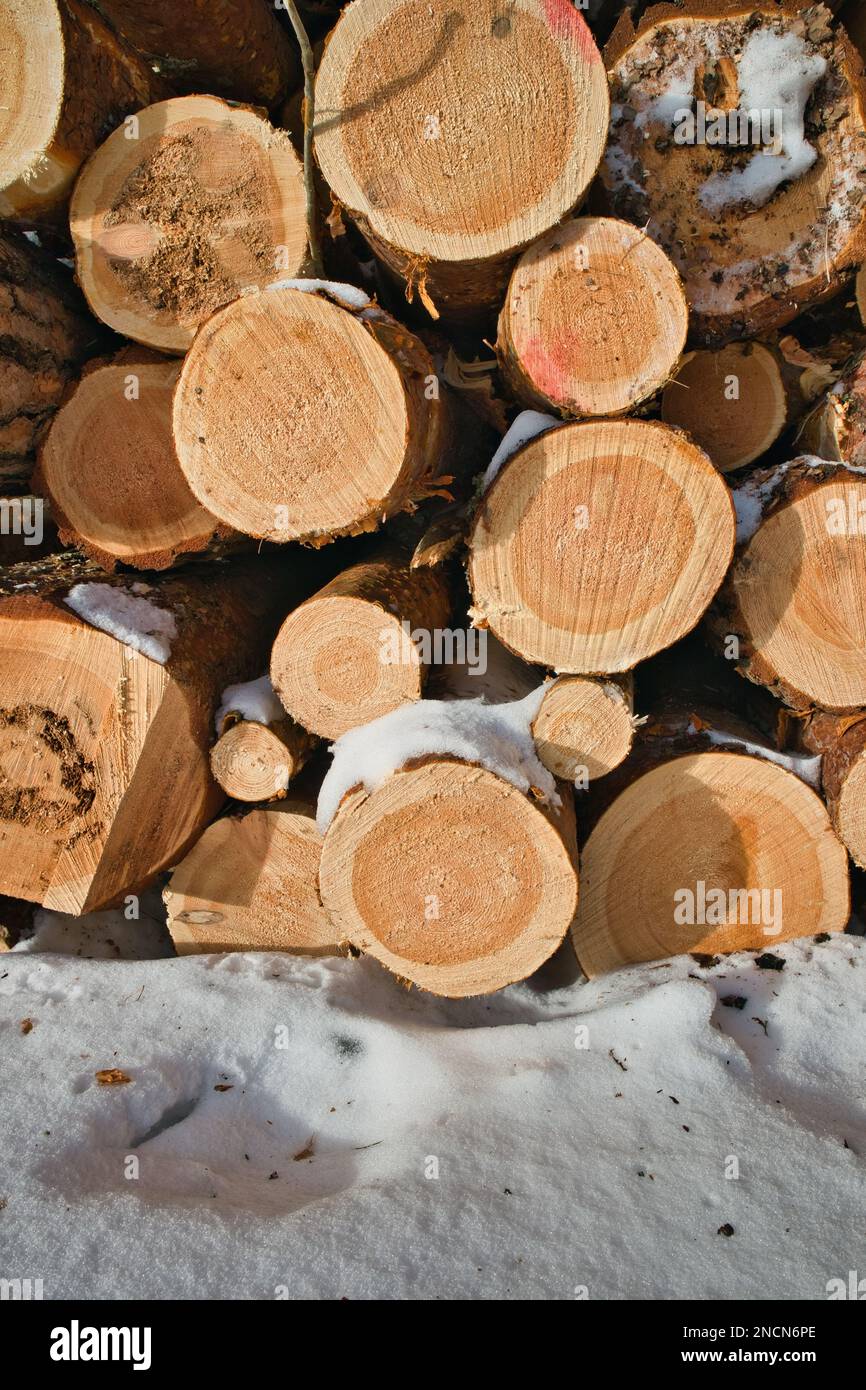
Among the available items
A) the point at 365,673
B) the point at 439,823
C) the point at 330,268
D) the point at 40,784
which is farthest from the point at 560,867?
the point at 330,268

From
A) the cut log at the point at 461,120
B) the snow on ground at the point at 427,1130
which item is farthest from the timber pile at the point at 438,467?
the snow on ground at the point at 427,1130

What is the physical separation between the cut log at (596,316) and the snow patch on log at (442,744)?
819 millimetres

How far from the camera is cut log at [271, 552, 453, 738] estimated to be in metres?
2.27

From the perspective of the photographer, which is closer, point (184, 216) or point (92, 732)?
point (92, 732)

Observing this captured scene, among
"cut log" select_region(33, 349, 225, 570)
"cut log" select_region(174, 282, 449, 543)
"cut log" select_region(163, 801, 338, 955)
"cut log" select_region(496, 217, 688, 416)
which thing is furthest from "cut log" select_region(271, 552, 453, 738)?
"cut log" select_region(496, 217, 688, 416)

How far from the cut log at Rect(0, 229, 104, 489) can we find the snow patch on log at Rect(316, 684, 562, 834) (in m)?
1.41

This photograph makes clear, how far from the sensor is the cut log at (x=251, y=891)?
2678 millimetres

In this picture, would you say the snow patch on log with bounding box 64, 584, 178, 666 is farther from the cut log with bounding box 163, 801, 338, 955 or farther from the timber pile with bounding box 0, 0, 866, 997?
the cut log with bounding box 163, 801, 338, 955

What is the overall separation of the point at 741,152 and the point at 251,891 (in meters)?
2.66

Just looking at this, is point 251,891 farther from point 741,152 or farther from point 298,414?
point 741,152

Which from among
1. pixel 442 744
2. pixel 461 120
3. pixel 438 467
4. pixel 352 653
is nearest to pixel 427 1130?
pixel 442 744

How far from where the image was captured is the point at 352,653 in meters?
2.31

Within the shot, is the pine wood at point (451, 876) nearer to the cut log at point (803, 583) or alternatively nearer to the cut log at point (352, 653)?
the cut log at point (352, 653)
